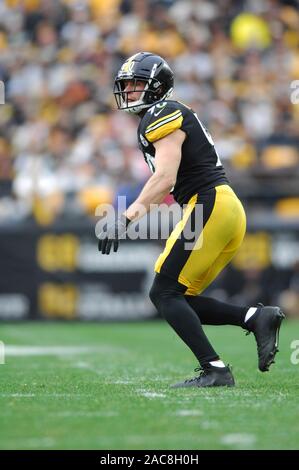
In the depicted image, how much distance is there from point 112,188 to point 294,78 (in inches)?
134

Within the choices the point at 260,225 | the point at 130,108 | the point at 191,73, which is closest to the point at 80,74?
the point at 191,73

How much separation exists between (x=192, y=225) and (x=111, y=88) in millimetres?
8520

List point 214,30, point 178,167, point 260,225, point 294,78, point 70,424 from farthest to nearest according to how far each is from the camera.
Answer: point 214,30, point 294,78, point 260,225, point 178,167, point 70,424

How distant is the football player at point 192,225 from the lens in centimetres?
475

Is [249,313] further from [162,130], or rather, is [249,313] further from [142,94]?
[142,94]

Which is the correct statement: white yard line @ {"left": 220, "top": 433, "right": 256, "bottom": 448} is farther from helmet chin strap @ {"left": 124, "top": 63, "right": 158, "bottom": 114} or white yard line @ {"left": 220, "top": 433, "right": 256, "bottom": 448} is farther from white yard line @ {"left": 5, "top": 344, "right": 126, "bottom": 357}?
white yard line @ {"left": 5, "top": 344, "right": 126, "bottom": 357}

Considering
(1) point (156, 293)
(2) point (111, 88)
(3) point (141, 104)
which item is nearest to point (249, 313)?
(1) point (156, 293)

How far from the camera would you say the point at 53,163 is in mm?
11945

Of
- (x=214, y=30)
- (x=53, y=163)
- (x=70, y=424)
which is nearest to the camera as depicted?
(x=70, y=424)

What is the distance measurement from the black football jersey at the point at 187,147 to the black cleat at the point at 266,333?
0.71 metres

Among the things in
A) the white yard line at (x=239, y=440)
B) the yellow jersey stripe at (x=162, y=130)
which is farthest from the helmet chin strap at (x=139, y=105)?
the white yard line at (x=239, y=440)

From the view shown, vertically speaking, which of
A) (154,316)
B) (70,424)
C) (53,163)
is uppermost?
(53,163)

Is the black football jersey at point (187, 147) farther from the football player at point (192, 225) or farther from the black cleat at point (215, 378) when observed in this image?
the black cleat at point (215, 378)

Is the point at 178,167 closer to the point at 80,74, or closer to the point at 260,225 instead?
the point at 260,225
